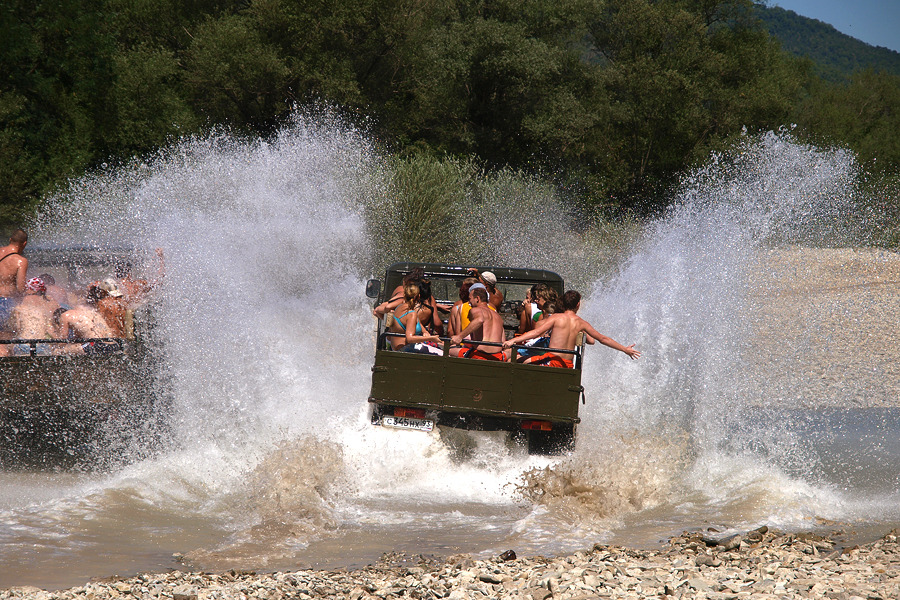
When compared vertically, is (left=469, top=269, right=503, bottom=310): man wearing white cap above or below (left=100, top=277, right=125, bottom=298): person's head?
above

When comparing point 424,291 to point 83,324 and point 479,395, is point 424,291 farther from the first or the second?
point 83,324

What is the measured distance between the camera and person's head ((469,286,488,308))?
7934 mm

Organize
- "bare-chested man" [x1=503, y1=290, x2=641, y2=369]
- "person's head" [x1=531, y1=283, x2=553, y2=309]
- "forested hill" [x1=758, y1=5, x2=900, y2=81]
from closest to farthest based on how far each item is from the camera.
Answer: "bare-chested man" [x1=503, y1=290, x2=641, y2=369] → "person's head" [x1=531, y1=283, x2=553, y2=309] → "forested hill" [x1=758, y1=5, x2=900, y2=81]

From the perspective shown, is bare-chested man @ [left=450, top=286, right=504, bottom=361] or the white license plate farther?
bare-chested man @ [left=450, top=286, right=504, bottom=361]

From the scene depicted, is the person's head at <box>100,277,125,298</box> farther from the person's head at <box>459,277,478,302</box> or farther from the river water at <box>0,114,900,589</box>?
the person's head at <box>459,277,478,302</box>

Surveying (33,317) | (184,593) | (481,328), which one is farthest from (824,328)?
(184,593)

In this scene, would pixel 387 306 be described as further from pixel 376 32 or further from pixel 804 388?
pixel 376 32

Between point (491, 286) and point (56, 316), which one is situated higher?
point (491, 286)

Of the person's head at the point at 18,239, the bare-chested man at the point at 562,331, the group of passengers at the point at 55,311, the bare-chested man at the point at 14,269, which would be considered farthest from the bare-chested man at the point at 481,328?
the person's head at the point at 18,239

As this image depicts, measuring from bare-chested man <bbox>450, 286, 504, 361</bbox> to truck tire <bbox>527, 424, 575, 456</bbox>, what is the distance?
873 millimetres

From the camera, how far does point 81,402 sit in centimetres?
731

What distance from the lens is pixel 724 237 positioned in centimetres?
1488

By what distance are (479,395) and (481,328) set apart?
0.97 m

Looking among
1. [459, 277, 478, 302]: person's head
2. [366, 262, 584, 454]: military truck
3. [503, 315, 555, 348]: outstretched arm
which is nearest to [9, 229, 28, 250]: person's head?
[366, 262, 584, 454]: military truck
